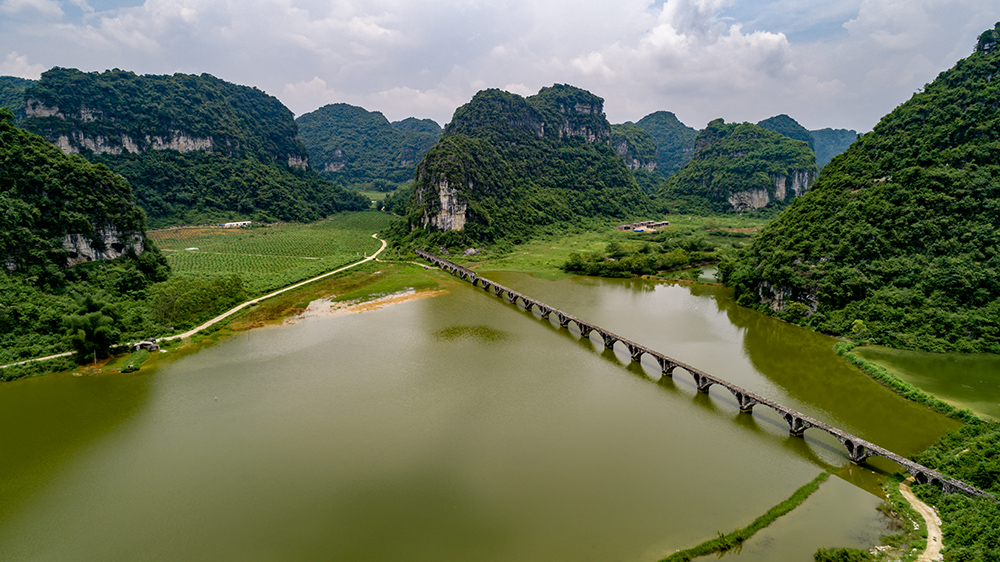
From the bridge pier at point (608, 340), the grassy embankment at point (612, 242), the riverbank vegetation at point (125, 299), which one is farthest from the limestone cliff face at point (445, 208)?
the bridge pier at point (608, 340)

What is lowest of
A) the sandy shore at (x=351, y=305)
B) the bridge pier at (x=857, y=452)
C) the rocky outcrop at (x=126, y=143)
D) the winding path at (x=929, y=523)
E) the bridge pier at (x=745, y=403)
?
the winding path at (x=929, y=523)

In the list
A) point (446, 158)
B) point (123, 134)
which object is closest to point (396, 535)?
point (446, 158)

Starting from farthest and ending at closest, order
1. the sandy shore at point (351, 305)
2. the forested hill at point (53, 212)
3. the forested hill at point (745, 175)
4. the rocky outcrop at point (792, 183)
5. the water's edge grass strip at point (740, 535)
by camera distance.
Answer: the rocky outcrop at point (792, 183)
the forested hill at point (745, 175)
the sandy shore at point (351, 305)
the forested hill at point (53, 212)
the water's edge grass strip at point (740, 535)

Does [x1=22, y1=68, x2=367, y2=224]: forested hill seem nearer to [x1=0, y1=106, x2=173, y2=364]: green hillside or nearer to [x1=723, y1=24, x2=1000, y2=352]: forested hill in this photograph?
[x1=0, y1=106, x2=173, y2=364]: green hillside

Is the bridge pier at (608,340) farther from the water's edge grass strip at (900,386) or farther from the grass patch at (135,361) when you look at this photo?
the grass patch at (135,361)

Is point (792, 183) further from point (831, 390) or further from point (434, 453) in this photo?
point (434, 453)

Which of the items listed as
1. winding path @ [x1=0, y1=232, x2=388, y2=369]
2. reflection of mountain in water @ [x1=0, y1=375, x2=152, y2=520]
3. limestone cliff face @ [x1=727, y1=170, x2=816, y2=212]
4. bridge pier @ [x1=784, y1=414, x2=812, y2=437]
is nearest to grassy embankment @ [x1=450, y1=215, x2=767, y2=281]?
limestone cliff face @ [x1=727, y1=170, x2=816, y2=212]
